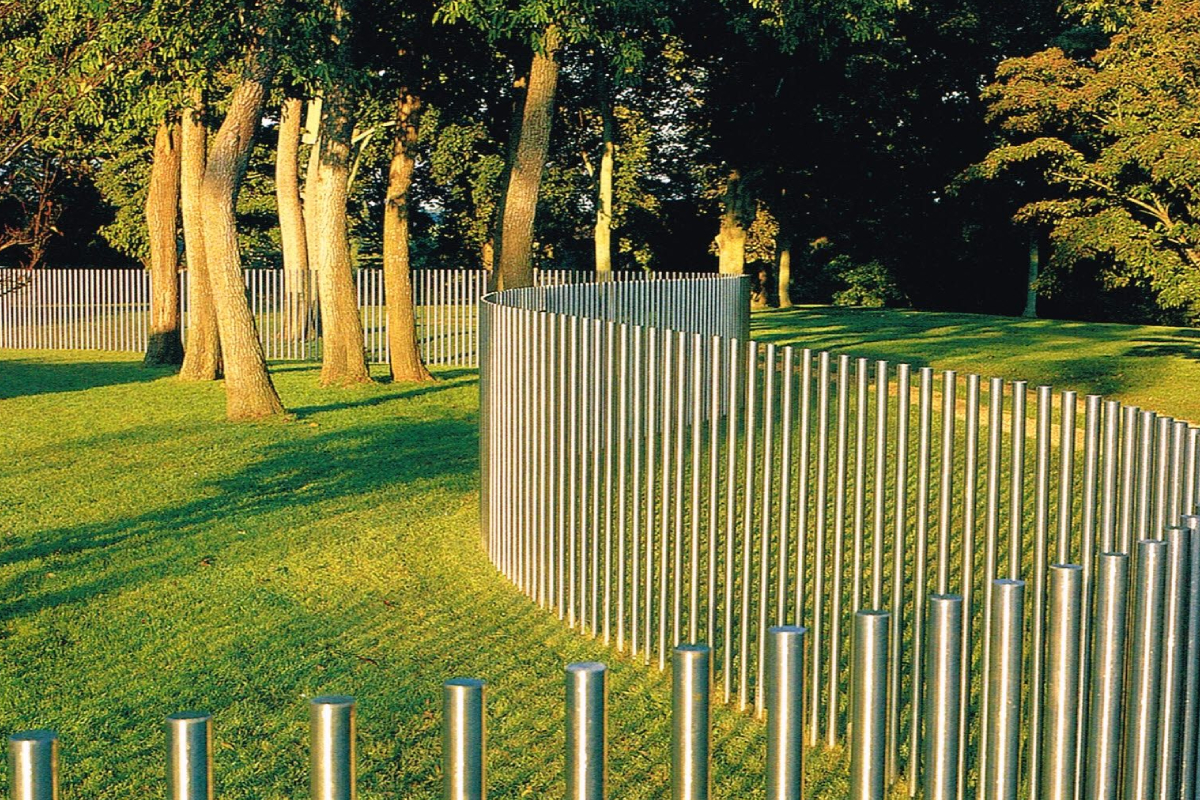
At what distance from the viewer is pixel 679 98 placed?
175 ft

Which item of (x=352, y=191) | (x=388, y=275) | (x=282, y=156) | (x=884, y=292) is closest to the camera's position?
(x=388, y=275)

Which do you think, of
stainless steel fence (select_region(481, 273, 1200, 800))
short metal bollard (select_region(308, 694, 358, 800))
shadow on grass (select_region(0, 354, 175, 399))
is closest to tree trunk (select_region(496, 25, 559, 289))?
shadow on grass (select_region(0, 354, 175, 399))

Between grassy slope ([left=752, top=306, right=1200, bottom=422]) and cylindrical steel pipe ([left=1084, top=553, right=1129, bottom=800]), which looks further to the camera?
grassy slope ([left=752, top=306, right=1200, bottom=422])

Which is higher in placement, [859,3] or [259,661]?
[859,3]

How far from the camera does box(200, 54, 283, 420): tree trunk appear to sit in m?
18.6

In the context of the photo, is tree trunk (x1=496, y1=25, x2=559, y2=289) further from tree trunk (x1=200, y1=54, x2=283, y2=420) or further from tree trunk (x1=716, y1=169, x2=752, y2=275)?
tree trunk (x1=716, y1=169, x2=752, y2=275)

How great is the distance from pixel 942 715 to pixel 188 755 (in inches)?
64.5

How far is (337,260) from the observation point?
2370cm

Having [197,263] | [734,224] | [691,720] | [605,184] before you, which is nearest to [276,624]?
[691,720]

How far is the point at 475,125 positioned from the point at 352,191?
11.6m

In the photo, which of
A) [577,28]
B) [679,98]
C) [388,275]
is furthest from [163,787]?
[679,98]

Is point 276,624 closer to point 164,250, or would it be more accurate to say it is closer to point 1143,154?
point 1143,154

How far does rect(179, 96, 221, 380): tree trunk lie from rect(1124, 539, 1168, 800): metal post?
1927cm

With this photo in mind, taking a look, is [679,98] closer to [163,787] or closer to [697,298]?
[697,298]
